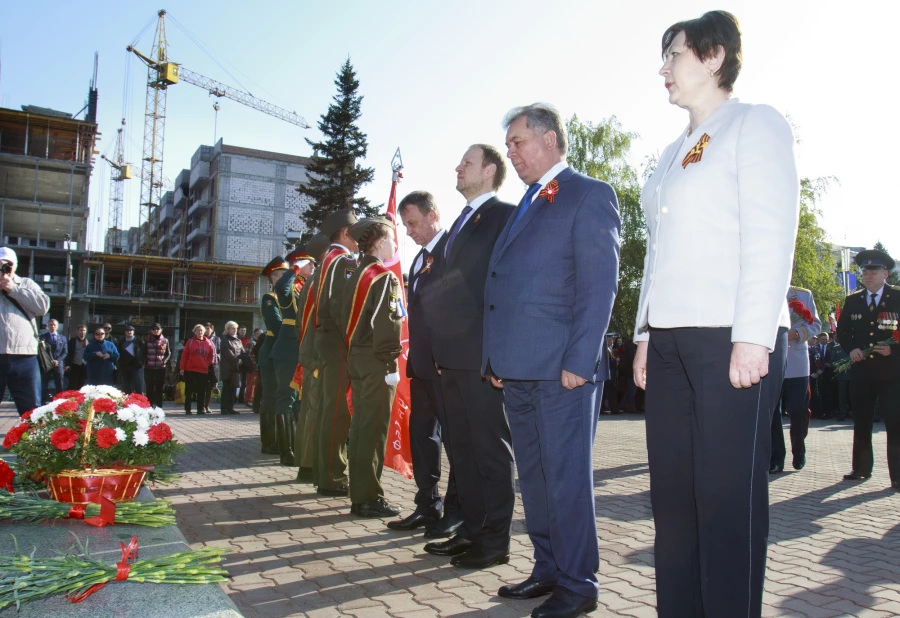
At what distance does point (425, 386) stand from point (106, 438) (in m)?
2.06

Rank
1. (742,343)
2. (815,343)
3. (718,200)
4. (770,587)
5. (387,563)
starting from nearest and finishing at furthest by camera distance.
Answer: (742,343) → (718,200) → (770,587) → (387,563) → (815,343)

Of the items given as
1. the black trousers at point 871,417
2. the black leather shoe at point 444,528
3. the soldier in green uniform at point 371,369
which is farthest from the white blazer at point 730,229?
the black trousers at point 871,417

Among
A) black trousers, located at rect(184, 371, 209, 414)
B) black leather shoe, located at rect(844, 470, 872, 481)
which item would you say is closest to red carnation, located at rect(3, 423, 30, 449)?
black leather shoe, located at rect(844, 470, 872, 481)

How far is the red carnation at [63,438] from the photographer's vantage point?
413 centimetres

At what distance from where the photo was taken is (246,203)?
7694cm

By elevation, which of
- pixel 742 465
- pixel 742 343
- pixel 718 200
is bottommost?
pixel 742 465

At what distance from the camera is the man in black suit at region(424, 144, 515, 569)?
4180 mm

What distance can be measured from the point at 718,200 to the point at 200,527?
4.22m

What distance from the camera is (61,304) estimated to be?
6100 centimetres

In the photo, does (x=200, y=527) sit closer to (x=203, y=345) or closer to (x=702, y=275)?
(x=702, y=275)

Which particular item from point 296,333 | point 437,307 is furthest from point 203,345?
point 437,307

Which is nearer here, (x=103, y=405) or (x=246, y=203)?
(x=103, y=405)

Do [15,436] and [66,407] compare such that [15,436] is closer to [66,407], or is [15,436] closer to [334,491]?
[66,407]

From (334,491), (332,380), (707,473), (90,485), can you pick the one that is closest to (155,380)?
(334,491)
